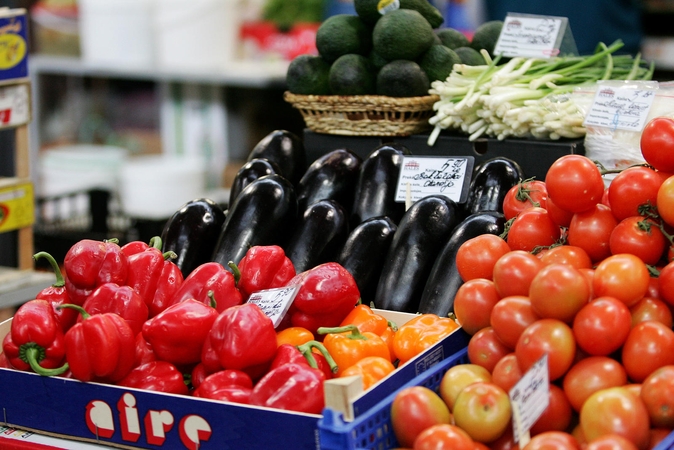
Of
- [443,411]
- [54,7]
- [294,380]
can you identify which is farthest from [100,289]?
[54,7]

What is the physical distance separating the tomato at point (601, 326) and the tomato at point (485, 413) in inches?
5.4

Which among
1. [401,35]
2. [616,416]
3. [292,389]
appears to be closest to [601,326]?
[616,416]

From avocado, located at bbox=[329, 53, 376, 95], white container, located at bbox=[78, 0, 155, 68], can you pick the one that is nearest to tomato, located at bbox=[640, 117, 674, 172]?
avocado, located at bbox=[329, 53, 376, 95]

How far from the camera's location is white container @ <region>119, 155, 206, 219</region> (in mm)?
4465

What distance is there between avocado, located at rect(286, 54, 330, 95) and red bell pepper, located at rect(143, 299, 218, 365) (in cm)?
118

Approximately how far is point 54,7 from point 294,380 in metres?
4.17

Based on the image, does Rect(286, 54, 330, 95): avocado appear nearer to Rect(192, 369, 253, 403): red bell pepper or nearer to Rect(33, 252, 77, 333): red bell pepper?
Rect(33, 252, 77, 333): red bell pepper

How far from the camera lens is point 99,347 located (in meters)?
1.36

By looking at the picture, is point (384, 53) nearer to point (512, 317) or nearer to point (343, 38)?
point (343, 38)

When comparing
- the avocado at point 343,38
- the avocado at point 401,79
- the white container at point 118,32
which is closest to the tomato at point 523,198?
the avocado at point 401,79

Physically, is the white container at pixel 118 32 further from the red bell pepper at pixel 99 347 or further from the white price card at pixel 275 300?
the red bell pepper at pixel 99 347

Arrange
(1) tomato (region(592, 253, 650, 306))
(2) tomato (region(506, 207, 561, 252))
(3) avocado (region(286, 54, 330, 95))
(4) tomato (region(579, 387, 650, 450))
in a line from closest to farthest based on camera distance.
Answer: (4) tomato (region(579, 387, 650, 450)) → (1) tomato (region(592, 253, 650, 306)) → (2) tomato (region(506, 207, 561, 252)) → (3) avocado (region(286, 54, 330, 95))

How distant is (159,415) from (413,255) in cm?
74

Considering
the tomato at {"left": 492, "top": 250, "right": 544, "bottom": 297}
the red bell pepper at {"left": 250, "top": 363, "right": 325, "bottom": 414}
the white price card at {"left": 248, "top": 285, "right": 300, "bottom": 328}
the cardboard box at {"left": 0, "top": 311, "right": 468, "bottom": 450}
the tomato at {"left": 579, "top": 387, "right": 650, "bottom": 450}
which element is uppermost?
the tomato at {"left": 492, "top": 250, "right": 544, "bottom": 297}
